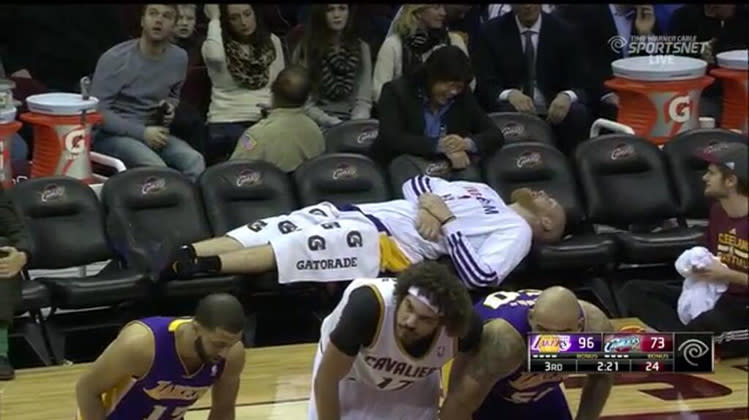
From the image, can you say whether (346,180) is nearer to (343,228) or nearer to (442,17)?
(343,228)

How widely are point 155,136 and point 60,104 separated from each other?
41 cm

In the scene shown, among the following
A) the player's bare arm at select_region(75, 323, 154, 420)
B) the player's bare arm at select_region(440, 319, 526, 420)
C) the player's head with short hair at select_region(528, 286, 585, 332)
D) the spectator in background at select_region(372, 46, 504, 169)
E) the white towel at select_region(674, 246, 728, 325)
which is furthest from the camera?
the spectator in background at select_region(372, 46, 504, 169)

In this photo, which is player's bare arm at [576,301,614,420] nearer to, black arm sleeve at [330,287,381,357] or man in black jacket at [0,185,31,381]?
black arm sleeve at [330,287,381,357]

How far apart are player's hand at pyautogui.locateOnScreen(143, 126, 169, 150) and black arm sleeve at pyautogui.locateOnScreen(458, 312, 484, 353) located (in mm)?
2711

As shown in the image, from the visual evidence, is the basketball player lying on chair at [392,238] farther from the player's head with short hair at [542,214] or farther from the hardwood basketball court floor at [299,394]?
the hardwood basketball court floor at [299,394]

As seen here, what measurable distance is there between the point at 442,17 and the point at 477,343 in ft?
9.76

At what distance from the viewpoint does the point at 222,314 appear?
168 inches

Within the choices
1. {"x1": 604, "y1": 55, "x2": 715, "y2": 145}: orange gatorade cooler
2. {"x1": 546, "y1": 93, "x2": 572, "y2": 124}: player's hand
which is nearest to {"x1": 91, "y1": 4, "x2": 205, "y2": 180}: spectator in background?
{"x1": 546, "y1": 93, "x2": 572, "y2": 124}: player's hand

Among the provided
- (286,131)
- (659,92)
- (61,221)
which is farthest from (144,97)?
(659,92)

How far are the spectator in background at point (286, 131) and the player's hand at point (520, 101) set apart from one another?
0.93 meters

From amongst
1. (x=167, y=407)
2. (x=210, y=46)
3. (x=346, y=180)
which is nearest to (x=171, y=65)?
(x=210, y=46)

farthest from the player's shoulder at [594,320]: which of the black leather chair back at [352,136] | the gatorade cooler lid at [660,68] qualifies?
the gatorade cooler lid at [660,68]

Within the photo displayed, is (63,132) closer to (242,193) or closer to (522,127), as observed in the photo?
(242,193)

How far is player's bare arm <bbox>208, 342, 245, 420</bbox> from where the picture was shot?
458 centimetres
